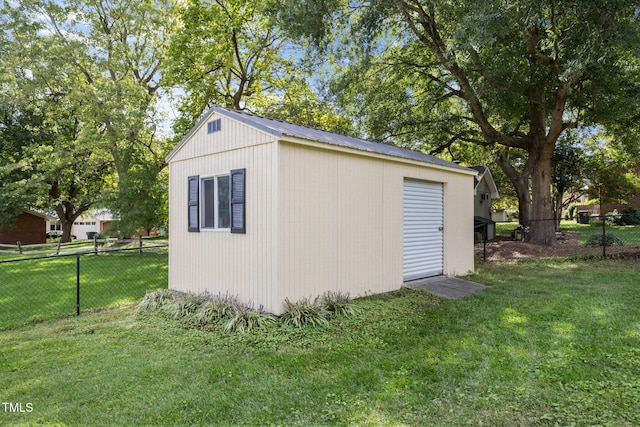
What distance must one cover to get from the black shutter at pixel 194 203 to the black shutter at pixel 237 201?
1063 millimetres

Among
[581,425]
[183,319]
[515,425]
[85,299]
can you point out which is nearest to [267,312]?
[183,319]

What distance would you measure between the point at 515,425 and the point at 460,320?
257 cm

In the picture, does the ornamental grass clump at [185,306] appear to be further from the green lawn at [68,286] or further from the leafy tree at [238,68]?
the leafy tree at [238,68]

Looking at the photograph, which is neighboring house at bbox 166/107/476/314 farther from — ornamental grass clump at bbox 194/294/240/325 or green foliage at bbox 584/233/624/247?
green foliage at bbox 584/233/624/247

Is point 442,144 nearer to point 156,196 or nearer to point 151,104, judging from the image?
point 156,196

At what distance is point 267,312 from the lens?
17.1ft

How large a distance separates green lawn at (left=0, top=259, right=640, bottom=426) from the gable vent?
3212 mm

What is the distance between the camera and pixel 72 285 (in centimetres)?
898

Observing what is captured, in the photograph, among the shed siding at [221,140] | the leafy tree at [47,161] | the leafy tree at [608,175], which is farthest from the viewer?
the leafy tree at [608,175]

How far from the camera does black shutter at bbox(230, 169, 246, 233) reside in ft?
18.6

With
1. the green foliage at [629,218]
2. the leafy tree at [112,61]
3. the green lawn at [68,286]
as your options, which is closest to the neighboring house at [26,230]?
the leafy tree at [112,61]

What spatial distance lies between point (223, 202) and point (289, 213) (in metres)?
1.50

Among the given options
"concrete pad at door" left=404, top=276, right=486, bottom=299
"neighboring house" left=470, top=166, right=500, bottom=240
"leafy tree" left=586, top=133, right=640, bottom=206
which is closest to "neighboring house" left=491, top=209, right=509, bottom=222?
"leafy tree" left=586, top=133, right=640, bottom=206

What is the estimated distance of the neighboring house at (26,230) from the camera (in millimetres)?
24578
